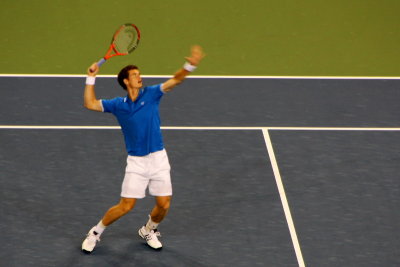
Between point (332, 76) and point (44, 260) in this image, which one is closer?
point (44, 260)

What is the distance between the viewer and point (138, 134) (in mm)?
9711

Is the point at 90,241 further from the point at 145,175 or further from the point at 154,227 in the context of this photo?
the point at 145,175

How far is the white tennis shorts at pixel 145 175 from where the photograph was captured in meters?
9.79

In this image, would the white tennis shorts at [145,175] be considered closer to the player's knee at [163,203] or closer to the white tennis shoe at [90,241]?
the player's knee at [163,203]

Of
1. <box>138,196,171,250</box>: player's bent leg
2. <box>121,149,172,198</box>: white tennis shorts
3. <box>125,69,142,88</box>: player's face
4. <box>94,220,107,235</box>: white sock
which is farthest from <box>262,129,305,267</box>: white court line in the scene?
<box>125,69,142,88</box>: player's face

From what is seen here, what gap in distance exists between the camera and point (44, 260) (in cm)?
996
